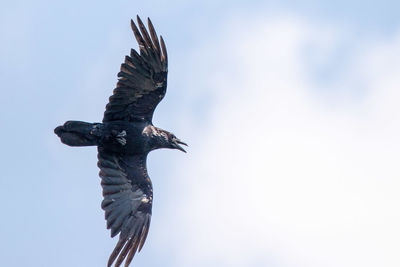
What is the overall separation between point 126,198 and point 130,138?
4.31 feet

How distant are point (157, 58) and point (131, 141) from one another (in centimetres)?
184

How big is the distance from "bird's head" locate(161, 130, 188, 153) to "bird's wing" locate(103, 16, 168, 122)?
74cm

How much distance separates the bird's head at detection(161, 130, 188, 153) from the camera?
2123 cm

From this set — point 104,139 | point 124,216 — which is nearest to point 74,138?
point 104,139

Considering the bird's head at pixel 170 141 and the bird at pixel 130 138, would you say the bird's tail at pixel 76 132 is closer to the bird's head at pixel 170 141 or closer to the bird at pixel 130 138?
the bird at pixel 130 138

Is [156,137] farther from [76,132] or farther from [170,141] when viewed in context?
[76,132]

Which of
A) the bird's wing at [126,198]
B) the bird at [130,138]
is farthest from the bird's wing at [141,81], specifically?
the bird's wing at [126,198]

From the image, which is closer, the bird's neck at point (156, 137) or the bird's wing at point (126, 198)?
the bird's wing at point (126, 198)

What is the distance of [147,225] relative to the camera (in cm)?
2081

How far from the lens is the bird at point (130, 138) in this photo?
20.0 m

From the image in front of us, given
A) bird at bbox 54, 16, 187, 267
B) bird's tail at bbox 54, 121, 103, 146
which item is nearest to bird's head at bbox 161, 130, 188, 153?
bird at bbox 54, 16, 187, 267

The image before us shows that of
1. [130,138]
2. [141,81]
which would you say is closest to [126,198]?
[130,138]

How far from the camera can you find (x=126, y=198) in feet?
68.7

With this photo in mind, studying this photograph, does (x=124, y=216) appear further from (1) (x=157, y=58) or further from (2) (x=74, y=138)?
(1) (x=157, y=58)
